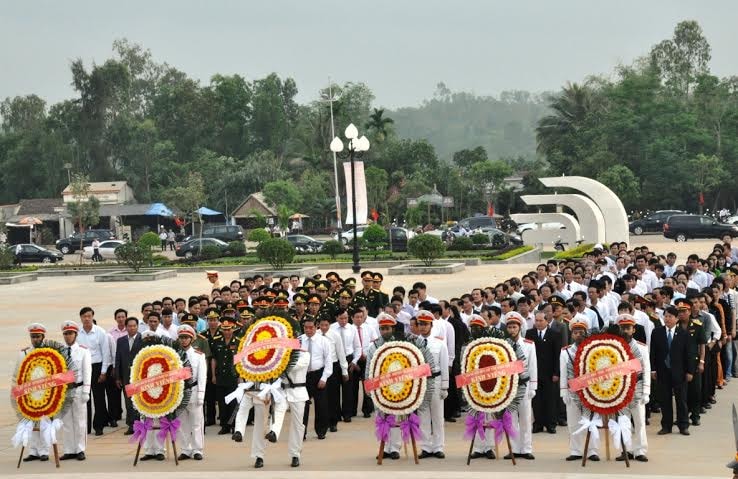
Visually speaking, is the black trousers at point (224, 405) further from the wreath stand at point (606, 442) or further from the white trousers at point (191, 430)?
the wreath stand at point (606, 442)

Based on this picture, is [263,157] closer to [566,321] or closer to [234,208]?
[234,208]

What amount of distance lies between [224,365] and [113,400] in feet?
5.57

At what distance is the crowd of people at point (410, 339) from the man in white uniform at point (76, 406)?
1cm

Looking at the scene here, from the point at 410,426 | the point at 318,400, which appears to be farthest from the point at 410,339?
the point at 318,400

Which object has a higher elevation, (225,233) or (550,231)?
(225,233)

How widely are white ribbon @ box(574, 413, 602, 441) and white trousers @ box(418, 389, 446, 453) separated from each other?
4.46 feet

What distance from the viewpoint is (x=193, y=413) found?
1183cm

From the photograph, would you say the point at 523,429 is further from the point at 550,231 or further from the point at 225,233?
the point at 225,233

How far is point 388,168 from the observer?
270 ft

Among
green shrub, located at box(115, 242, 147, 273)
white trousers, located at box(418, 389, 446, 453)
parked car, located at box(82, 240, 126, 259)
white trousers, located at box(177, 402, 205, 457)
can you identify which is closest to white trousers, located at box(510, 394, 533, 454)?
white trousers, located at box(418, 389, 446, 453)

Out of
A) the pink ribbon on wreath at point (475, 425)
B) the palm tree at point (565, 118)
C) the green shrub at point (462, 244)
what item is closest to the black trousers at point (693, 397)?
the pink ribbon on wreath at point (475, 425)

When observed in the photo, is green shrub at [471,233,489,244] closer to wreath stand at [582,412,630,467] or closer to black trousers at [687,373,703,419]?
black trousers at [687,373,703,419]

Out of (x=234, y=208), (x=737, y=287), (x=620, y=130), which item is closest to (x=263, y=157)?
(x=234, y=208)

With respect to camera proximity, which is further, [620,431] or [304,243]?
[304,243]
